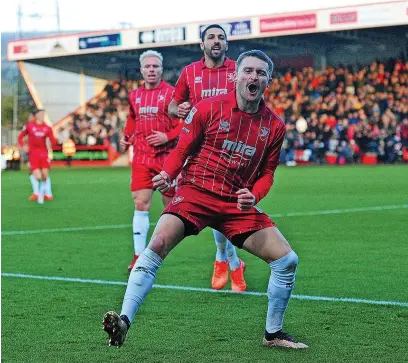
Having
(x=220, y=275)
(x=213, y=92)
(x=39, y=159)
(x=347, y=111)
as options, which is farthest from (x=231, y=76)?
(x=347, y=111)

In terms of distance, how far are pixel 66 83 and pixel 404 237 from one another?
67.1m

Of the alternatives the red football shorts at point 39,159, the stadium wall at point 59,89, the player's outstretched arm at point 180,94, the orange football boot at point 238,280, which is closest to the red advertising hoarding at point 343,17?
the red football shorts at point 39,159

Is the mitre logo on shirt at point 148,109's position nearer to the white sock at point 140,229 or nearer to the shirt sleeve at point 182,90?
the white sock at point 140,229

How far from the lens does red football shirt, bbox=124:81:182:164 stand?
11.0m

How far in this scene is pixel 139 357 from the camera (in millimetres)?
6074

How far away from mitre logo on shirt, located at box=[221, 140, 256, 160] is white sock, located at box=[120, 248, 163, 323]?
91 cm

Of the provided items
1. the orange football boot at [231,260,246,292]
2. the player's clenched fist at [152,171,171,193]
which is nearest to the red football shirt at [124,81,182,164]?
the orange football boot at [231,260,246,292]

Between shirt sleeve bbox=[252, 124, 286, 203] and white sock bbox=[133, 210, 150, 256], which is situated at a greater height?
shirt sleeve bbox=[252, 124, 286, 203]

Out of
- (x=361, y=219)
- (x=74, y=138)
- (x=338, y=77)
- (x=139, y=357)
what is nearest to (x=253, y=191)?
(x=139, y=357)

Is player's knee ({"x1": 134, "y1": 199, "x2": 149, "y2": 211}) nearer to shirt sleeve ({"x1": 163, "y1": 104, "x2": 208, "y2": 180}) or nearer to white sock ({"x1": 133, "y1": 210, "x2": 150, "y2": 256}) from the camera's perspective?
white sock ({"x1": 133, "y1": 210, "x2": 150, "y2": 256})

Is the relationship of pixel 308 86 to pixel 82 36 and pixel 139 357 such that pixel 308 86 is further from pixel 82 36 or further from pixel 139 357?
pixel 139 357

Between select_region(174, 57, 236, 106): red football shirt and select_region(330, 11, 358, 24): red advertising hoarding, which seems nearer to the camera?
select_region(174, 57, 236, 106): red football shirt

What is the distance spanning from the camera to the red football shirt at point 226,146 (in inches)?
255

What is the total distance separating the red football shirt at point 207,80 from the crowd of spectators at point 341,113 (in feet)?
104
